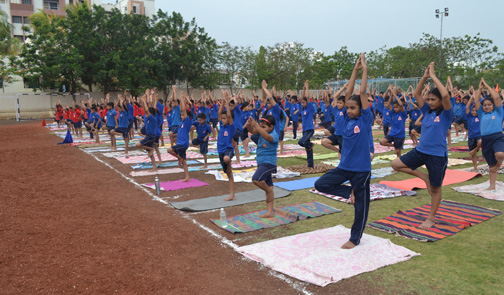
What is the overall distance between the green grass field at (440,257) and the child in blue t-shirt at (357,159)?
729 mm

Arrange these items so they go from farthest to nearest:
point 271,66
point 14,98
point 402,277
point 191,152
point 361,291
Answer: point 271,66 < point 14,98 < point 191,152 < point 402,277 < point 361,291

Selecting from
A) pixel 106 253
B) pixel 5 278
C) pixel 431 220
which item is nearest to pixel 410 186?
pixel 431 220

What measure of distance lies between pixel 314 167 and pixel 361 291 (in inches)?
280

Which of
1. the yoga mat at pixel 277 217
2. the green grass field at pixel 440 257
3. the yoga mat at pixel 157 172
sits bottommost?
the green grass field at pixel 440 257

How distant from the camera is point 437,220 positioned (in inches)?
239

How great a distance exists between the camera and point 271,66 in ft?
152

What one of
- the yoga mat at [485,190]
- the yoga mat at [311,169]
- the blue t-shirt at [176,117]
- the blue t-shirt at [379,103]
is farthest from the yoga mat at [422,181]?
the blue t-shirt at [379,103]

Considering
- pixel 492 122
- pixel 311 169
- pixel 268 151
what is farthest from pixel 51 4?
pixel 492 122

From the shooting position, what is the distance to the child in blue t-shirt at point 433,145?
5582 millimetres

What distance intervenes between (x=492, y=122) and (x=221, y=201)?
5.79m

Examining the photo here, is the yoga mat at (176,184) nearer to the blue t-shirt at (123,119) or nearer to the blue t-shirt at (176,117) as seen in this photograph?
the blue t-shirt at (176,117)

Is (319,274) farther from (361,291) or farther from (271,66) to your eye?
(271,66)

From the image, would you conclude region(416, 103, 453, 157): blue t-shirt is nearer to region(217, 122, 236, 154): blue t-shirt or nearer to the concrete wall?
region(217, 122, 236, 154): blue t-shirt

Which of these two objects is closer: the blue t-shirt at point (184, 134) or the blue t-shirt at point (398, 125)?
the blue t-shirt at point (184, 134)
